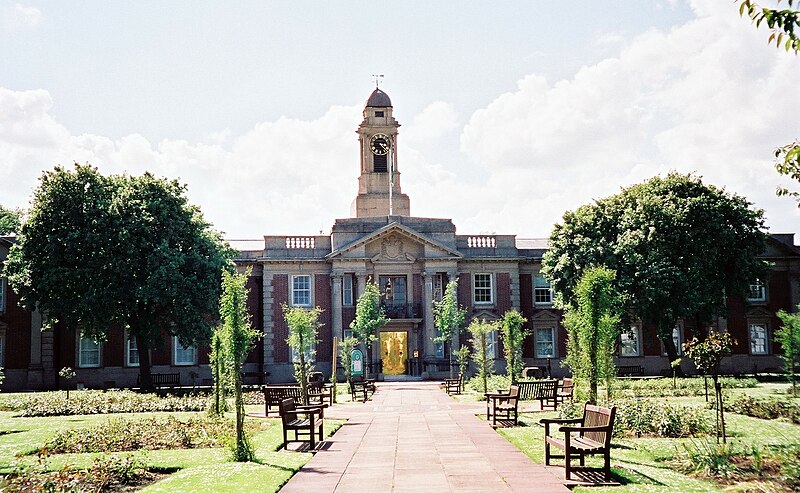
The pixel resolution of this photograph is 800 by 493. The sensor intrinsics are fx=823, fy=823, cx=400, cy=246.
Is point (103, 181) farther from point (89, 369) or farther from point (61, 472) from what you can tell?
point (61, 472)

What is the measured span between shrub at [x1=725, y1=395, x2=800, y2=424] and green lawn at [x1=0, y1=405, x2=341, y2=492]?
1083 cm

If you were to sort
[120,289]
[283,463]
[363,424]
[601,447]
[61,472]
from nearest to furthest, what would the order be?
[61,472] → [601,447] → [283,463] → [363,424] → [120,289]

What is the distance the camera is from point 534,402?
2734 cm

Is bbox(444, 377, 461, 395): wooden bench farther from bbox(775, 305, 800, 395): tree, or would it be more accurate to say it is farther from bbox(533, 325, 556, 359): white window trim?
bbox(533, 325, 556, 359): white window trim

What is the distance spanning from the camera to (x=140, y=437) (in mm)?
17297

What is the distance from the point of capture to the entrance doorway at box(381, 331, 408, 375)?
45594mm

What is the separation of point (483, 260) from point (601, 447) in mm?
33792

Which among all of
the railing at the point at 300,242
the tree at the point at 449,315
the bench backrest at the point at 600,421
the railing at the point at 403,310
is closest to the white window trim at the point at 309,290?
the railing at the point at 300,242

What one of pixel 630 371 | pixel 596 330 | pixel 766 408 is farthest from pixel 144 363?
pixel 766 408

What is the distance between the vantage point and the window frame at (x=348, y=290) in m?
44.8

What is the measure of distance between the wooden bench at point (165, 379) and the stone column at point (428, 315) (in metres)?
12.9

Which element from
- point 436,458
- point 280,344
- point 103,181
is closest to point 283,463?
point 436,458

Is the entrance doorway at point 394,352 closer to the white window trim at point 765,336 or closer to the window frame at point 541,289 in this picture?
the window frame at point 541,289

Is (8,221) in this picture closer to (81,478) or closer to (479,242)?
(479,242)
